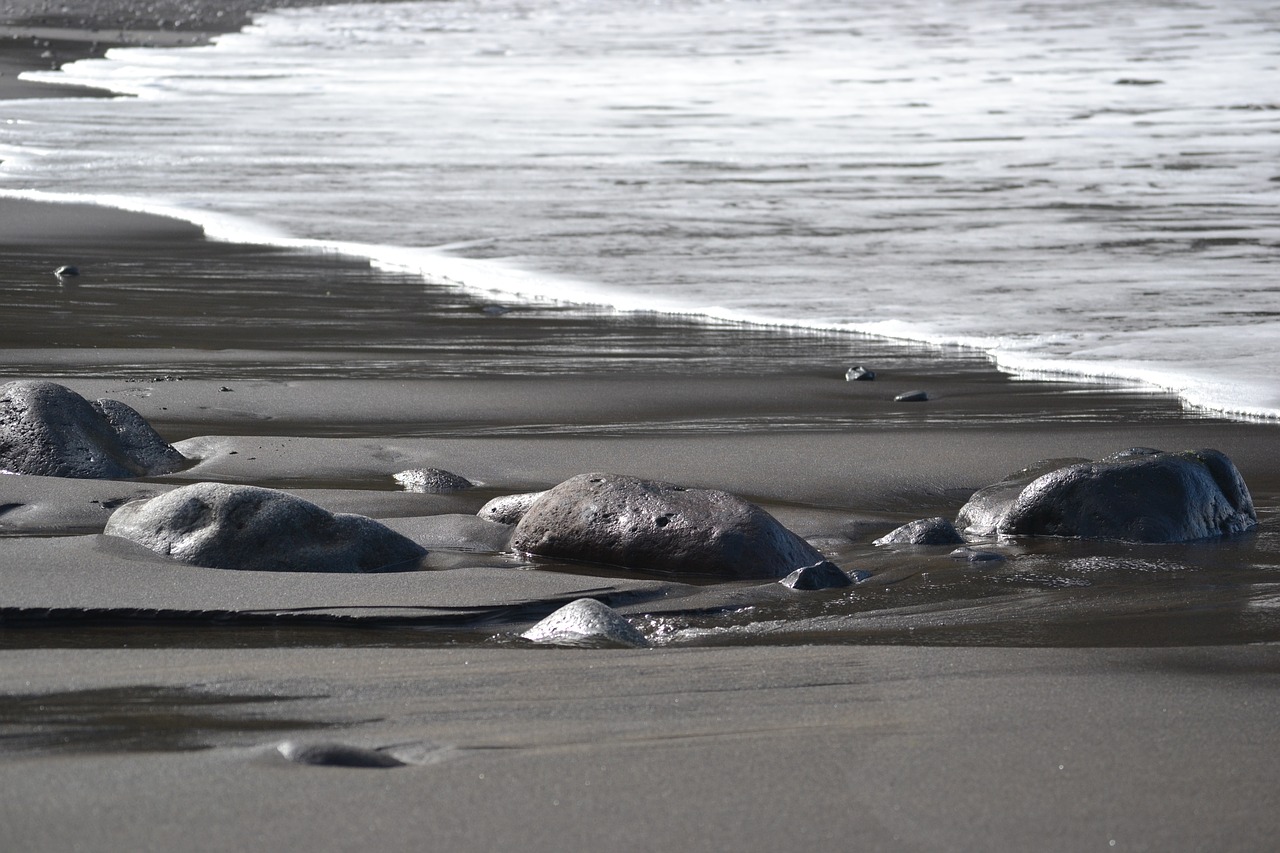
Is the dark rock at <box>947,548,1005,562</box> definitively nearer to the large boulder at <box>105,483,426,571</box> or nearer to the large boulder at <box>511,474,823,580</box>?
the large boulder at <box>511,474,823,580</box>

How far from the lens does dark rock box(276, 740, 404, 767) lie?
7.83 ft

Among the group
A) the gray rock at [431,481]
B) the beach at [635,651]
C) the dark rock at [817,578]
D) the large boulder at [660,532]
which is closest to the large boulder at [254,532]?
the beach at [635,651]

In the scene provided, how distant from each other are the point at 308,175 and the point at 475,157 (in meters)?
1.60

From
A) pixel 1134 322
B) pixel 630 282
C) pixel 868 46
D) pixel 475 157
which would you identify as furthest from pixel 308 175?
pixel 868 46

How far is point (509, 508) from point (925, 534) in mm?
1020

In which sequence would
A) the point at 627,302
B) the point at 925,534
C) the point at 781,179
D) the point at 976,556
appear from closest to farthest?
the point at 976,556
the point at 925,534
the point at 627,302
the point at 781,179

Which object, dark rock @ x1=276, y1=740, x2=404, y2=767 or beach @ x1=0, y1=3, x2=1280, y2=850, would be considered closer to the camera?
beach @ x1=0, y1=3, x2=1280, y2=850

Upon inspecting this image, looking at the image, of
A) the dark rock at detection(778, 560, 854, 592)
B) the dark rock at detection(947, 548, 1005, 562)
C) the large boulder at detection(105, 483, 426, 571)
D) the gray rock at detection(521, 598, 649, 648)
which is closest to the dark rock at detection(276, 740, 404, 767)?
the gray rock at detection(521, 598, 649, 648)

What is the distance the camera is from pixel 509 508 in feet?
13.2

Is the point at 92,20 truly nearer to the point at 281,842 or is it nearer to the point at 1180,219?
the point at 1180,219

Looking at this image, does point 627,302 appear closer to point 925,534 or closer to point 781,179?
point 925,534

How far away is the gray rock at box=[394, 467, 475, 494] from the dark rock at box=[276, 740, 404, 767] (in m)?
1.95

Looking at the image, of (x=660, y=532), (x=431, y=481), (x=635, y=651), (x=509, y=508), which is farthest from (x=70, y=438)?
(x=635, y=651)

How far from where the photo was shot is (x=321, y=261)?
8.84m
